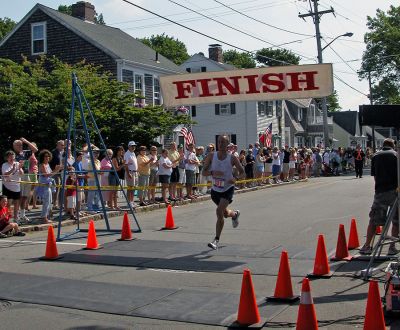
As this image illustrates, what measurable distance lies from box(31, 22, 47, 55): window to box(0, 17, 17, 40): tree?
2728 cm

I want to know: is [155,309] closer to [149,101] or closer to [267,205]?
[267,205]

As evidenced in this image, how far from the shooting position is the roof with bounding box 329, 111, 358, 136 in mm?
80375

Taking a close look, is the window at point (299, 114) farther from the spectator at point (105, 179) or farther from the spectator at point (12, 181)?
the spectator at point (12, 181)

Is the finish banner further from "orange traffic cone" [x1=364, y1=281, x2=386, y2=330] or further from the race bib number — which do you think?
"orange traffic cone" [x1=364, y1=281, x2=386, y2=330]

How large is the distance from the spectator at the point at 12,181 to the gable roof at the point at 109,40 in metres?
20.6

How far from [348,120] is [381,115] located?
76726mm

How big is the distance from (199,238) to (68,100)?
13.6m

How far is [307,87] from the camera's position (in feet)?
36.0

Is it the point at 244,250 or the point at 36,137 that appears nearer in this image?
the point at 244,250

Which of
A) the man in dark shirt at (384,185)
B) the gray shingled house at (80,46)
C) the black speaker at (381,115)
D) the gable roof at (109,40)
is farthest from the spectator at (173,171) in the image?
the gable roof at (109,40)

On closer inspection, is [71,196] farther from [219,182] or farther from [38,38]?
[38,38]

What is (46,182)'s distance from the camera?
46.4ft

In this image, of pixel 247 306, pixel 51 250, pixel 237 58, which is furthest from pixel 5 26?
pixel 247 306

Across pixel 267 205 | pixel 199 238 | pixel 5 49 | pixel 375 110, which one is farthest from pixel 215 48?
pixel 375 110
